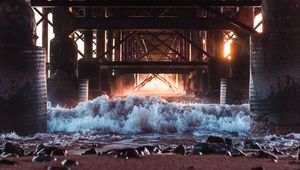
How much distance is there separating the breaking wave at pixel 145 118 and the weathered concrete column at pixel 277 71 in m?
0.99

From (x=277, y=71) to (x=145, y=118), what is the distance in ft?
7.87

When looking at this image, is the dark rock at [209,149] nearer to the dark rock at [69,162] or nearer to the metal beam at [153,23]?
the dark rock at [69,162]

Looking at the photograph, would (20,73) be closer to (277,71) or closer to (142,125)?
(142,125)

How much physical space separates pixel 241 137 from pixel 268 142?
0.94 m

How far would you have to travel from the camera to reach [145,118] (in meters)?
10.9

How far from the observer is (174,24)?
48.4 feet

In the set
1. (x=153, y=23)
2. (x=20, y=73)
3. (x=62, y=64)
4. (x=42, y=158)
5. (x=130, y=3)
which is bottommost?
(x=42, y=158)

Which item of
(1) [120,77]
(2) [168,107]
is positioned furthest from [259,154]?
(1) [120,77]

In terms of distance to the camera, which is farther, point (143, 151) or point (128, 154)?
point (143, 151)

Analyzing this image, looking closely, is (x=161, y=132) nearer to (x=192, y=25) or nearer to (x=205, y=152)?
(x=205, y=152)

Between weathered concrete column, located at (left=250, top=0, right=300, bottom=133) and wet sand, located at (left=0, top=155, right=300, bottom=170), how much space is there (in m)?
3.26

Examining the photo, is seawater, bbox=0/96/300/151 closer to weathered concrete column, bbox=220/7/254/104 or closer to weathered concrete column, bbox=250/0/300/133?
weathered concrete column, bbox=250/0/300/133

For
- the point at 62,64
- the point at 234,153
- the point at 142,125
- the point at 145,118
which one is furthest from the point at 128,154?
the point at 62,64

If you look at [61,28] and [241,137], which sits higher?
[61,28]
